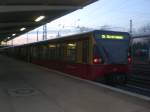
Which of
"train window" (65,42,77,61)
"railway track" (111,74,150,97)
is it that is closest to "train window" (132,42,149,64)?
"railway track" (111,74,150,97)

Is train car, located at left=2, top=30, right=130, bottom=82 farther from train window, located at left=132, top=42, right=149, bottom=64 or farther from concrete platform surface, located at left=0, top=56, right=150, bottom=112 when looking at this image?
train window, located at left=132, top=42, right=149, bottom=64

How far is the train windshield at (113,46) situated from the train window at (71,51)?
222 centimetres

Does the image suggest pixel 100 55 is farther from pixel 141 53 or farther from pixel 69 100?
pixel 141 53

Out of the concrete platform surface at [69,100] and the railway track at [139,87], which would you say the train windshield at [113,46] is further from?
the concrete platform surface at [69,100]

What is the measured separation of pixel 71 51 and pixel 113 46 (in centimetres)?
310

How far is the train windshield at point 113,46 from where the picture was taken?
15281 millimetres

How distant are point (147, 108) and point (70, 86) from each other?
548 centimetres

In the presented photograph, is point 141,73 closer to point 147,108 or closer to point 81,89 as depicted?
point 81,89

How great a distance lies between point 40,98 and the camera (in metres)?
11.0

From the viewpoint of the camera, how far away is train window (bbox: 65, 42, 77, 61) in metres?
17.4

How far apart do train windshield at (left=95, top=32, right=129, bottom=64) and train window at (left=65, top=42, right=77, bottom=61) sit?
222 centimetres

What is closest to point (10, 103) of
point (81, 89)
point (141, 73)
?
point (81, 89)

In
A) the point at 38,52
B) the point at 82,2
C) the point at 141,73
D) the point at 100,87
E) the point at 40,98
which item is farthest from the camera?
the point at 38,52

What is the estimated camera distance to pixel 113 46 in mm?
15789
